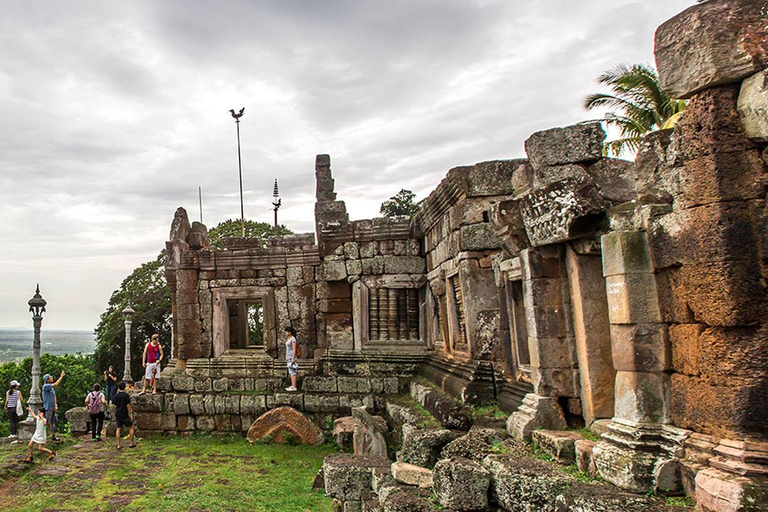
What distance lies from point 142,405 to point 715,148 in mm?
11532

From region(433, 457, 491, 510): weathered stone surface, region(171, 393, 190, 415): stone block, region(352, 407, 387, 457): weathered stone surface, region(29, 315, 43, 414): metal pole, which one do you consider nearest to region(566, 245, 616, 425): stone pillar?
region(433, 457, 491, 510): weathered stone surface

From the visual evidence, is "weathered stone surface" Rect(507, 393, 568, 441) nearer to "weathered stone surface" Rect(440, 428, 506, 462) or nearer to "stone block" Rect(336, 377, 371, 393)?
"weathered stone surface" Rect(440, 428, 506, 462)

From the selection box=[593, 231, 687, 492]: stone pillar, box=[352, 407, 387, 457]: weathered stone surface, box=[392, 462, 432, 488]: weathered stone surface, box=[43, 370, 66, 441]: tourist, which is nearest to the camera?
box=[593, 231, 687, 492]: stone pillar

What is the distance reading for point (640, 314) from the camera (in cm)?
403

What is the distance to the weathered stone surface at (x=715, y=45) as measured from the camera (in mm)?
3408

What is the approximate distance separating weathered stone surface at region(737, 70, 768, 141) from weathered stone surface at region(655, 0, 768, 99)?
0.09 metres

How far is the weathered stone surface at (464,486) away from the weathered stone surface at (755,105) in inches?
116

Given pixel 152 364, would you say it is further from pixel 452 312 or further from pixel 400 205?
pixel 400 205

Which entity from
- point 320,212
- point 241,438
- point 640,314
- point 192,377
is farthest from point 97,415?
point 640,314

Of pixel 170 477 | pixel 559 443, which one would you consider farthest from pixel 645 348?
pixel 170 477

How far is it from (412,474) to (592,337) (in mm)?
2052

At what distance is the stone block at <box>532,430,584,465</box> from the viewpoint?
4.35m

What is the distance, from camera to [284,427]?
420 inches

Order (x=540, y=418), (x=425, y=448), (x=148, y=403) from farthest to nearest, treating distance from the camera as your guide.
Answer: (x=148, y=403), (x=425, y=448), (x=540, y=418)
